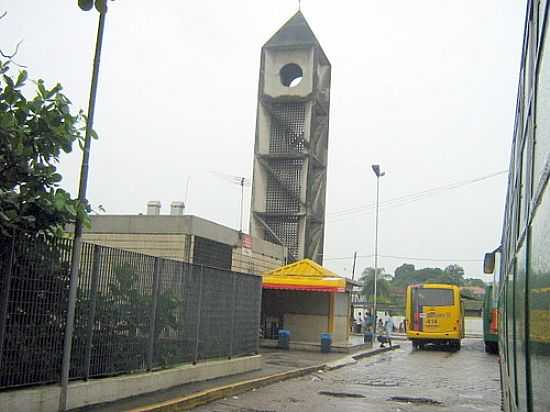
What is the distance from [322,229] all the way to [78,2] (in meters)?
38.6

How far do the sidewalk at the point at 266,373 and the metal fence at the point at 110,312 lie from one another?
587 mm

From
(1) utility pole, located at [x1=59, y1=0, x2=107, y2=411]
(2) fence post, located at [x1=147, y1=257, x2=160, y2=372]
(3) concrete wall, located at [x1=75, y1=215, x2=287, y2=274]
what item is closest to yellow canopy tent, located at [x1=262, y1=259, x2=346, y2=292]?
(3) concrete wall, located at [x1=75, y1=215, x2=287, y2=274]

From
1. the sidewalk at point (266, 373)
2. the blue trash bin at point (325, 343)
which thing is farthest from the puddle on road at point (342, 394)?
the blue trash bin at point (325, 343)

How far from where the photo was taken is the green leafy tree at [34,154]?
802 centimetres

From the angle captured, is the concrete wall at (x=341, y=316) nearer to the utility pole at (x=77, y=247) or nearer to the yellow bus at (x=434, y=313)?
the yellow bus at (x=434, y=313)

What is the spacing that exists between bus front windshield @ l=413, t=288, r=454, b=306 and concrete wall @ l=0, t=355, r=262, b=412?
706 inches

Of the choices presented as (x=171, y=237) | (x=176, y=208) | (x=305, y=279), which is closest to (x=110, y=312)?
(x=171, y=237)

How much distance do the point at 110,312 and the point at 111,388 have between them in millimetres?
1208

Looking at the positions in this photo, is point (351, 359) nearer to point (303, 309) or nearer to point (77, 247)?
point (303, 309)

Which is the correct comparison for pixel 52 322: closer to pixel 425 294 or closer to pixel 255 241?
pixel 255 241

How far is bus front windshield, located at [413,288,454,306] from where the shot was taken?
31.6 meters

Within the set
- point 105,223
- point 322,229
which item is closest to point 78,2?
point 105,223

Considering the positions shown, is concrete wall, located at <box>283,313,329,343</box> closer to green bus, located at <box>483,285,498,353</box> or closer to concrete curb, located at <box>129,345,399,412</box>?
green bus, located at <box>483,285,498,353</box>

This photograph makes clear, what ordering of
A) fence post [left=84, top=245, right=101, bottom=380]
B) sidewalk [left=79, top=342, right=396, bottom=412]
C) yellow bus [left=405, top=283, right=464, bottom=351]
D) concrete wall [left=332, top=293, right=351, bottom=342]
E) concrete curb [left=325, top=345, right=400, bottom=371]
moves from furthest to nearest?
1. yellow bus [left=405, top=283, right=464, bottom=351]
2. concrete wall [left=332, top=293, right=351, bottom=342]
3. concrete curb [left=325, top=345, right=400, bottom=371]
4. sidewalk [left=79, top=342, right=396, bottom=412]
5. fence post [left=84, top=245, right=101, bottom=380]
